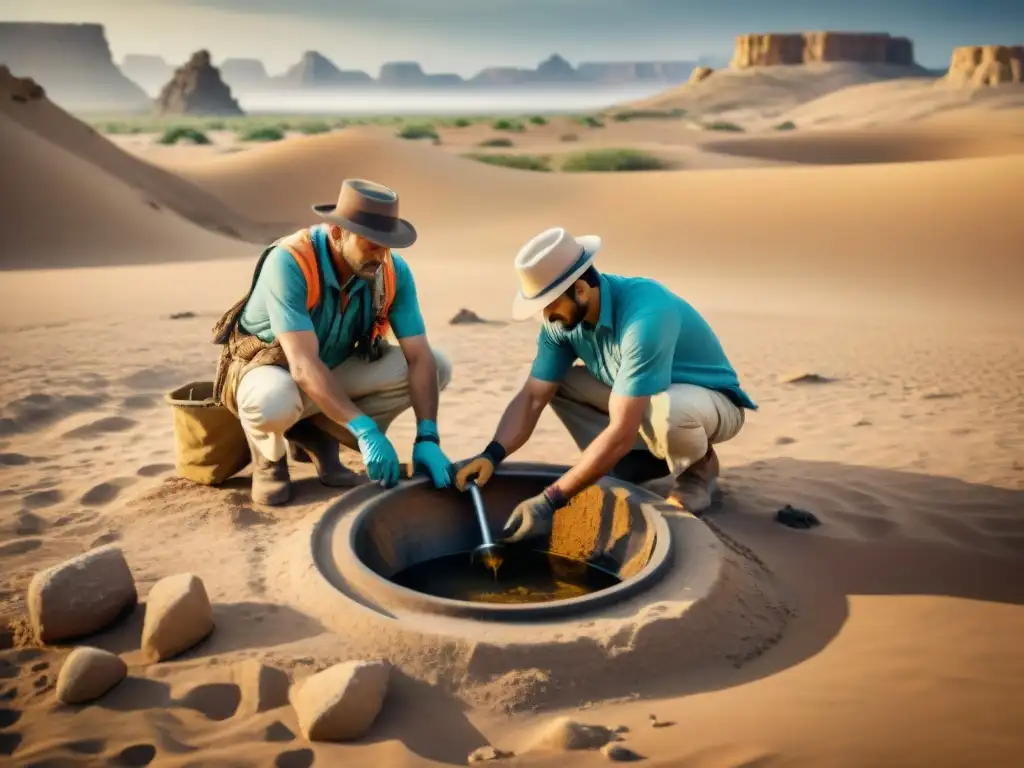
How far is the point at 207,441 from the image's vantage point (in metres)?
4.18

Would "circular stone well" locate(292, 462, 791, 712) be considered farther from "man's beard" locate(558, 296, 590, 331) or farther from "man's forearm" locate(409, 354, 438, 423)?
"man's beard" locate(558, 296, 590, 331)

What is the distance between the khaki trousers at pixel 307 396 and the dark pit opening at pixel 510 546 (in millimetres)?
522

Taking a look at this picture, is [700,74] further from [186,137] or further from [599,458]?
[599,458]

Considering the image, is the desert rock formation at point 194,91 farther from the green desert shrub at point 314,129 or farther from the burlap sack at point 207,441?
the burlap sack at point 207,441

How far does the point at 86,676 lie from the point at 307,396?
57.8 inches

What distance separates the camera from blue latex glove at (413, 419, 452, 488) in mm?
3721

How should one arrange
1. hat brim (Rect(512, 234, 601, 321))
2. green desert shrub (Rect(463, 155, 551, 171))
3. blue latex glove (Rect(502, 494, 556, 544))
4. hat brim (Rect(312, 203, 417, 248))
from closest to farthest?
hat brim (Rect(512, 234, 601, 321)) < blue latex glove (Rect(502, 494, 556, 544)) < hat brim (Rect(312, 203, 417, 248)) < green desert shrub (Rect(463, 155, 551, 171))

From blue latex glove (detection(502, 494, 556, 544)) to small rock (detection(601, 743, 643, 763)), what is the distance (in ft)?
3.67

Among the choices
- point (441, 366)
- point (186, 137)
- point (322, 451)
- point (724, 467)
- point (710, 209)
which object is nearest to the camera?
point (322, 451)

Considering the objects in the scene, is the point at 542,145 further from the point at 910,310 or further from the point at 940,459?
the point at 940,459

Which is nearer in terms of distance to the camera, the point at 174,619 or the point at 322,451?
the point at 174,619

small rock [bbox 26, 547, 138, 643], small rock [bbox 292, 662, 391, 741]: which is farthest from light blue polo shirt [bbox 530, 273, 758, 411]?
small rock [bbox 26, 547, 138, 643]

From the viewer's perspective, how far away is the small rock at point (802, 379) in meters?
6.39

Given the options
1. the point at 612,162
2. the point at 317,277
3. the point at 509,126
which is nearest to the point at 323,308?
the point at 317,277
